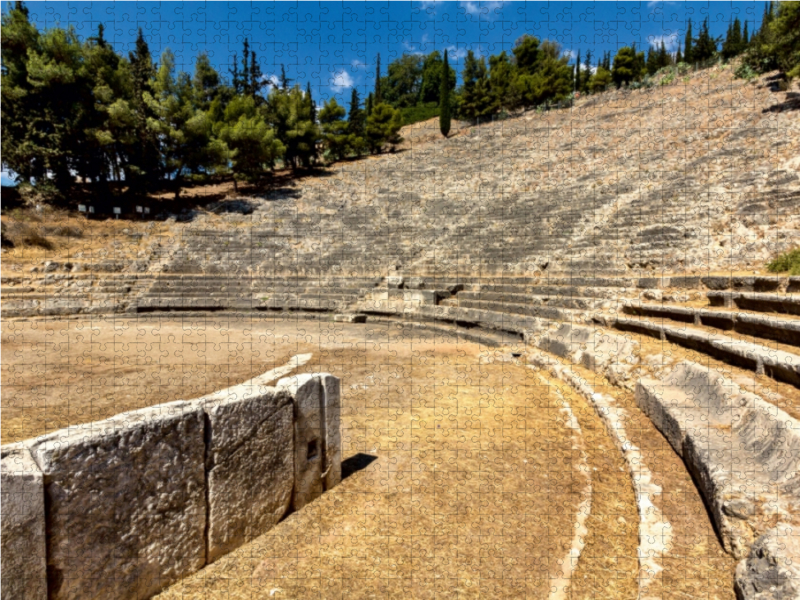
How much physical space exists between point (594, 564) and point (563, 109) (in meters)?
43.1

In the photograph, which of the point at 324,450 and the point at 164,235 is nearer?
the point at 324,450

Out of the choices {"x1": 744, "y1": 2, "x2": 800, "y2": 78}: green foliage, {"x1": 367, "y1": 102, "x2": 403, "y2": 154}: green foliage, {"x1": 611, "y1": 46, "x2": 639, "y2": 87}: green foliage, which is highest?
{"x1": 611, "y1": 46, "x2": 639, "y2": 87}: green foliage

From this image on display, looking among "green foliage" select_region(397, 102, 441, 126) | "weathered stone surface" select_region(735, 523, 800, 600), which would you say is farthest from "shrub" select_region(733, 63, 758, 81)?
"green foliage" select_region(397, 102, 441, 126)

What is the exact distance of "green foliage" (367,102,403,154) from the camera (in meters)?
40.1

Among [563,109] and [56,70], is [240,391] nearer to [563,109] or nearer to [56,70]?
[56,70]

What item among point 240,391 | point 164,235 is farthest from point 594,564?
point 164,235

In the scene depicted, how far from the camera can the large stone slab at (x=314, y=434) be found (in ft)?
10.9

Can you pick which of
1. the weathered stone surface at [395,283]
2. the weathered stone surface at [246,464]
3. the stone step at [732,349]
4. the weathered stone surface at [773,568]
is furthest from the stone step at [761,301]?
the weathered stone surface at [395,283]

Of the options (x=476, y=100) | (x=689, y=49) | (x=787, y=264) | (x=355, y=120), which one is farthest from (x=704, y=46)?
(x=787, y=264)

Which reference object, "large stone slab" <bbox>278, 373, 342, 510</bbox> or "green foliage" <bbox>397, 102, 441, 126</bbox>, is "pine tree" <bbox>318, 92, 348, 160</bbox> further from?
"large stone slab" <bbox>278, 373, 342, 510</bbox>

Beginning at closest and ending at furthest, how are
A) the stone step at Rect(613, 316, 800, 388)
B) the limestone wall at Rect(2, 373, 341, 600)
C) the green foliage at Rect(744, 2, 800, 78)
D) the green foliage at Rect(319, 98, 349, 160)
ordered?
the limestone wall at Rect(2, 373, 341, 600), the stone step at Rect(613, 316, 800, 388), the green foliage at Rect(744, 2, 800, 78), the green foliage at Rect(319, 98, 349, 160)

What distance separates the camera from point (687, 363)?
527cm

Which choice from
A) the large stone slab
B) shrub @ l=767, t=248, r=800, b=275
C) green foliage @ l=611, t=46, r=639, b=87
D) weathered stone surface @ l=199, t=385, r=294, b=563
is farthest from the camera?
green foliage @ l=611, t=46, r=639, b=87

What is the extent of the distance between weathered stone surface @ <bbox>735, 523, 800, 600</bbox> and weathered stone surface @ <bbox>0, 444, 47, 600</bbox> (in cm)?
327
